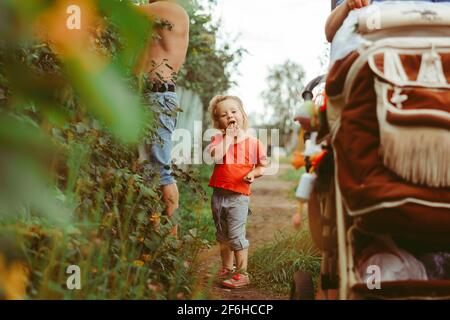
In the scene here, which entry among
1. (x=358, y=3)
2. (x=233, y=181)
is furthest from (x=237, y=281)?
(x=358, y=3)

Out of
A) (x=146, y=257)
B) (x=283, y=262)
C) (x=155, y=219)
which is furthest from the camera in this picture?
(x=283, y=262)

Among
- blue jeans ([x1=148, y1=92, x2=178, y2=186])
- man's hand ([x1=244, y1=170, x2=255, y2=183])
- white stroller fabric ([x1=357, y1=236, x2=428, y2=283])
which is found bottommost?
white stroller fabric ([x1=357, y1=236, x2=428, y2=283])

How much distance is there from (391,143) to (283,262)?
2.11m

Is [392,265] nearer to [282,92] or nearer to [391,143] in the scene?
[391,143]

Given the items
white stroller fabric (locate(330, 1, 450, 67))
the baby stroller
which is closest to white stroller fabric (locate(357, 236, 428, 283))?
the baby stroller

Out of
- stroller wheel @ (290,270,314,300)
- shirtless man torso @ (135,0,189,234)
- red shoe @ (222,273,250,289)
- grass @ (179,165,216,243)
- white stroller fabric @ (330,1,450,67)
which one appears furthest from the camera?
grass @ (179,165,216,243)

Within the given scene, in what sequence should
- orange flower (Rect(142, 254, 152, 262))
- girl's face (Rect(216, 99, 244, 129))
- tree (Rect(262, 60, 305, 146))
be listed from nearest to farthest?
orange flower (Rect(142, 254, 152, 262)) → girl's face (Rect(216, 99, 244, 129)) → tree (Rect(262, 60, 305, 146))

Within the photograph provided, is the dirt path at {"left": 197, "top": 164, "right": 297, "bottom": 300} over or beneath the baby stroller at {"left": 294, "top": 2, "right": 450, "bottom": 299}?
beneath

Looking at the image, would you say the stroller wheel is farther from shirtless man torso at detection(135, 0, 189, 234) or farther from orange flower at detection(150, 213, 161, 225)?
shirtless man torso at detection(135, 0, 189, 234)

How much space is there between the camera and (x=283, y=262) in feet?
11.7

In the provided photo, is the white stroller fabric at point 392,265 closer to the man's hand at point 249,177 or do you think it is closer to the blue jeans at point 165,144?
the blue jeans at point 165,144

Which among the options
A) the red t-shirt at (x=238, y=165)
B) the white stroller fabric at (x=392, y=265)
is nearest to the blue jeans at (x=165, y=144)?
the red t-shirt at (x=238, y=165)

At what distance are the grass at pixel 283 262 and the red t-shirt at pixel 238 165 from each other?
0.53 metres

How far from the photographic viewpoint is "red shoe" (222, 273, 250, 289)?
10.3ft
